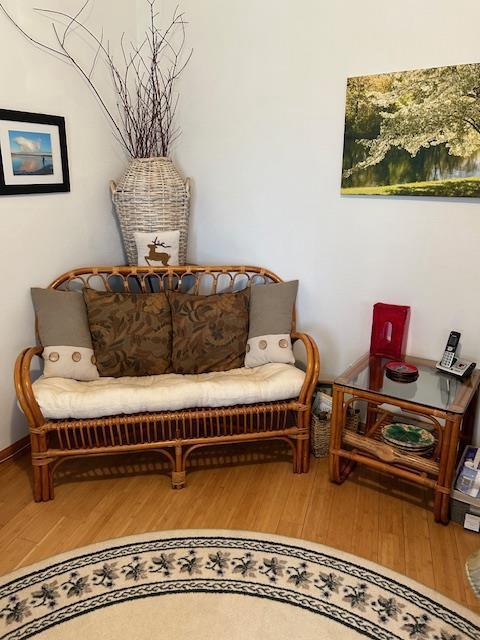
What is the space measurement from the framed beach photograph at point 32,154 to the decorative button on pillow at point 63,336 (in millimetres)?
515

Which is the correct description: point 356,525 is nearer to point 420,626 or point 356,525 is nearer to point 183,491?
point 420,626

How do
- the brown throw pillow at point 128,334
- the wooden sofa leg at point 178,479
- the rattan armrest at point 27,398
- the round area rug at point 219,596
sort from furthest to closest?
1. the brown throw pillow at point 128,334
2. the wooden sofa leg at point 178,479
3. the rattan armrest at point 27,398
4. the round area rug at point 219,596

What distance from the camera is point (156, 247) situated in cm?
281

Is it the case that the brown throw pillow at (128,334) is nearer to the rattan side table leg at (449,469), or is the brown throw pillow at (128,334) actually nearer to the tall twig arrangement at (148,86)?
the tall twig arrangement at (148,86)

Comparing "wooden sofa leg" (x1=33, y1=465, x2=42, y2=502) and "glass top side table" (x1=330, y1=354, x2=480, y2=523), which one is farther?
"wooden sofa leg" (x1=33, y1=465, x2=42, y2=502)

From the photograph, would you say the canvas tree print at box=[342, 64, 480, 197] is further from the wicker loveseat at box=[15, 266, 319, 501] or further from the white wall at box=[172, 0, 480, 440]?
the wicker loveseat at box=[15, 266, 319, 501]

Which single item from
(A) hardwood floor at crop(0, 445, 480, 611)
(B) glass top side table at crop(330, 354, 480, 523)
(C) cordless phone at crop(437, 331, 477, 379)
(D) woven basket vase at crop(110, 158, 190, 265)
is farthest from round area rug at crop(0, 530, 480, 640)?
(D) woven basket vase at crop(110, 158, 190, 265)

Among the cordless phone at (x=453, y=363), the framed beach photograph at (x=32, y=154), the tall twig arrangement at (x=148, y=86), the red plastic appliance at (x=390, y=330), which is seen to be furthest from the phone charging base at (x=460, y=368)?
the framed beach photograph at (x=32, y=154)

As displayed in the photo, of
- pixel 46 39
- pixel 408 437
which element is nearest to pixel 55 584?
pixel 408 437

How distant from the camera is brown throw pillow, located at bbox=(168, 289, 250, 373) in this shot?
2.56 metres

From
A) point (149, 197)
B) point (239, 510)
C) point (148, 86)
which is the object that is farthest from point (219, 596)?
point (148, 86)

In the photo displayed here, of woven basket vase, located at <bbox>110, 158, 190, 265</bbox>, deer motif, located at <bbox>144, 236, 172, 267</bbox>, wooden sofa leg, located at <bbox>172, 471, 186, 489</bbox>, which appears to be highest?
woven basket vase, located at <bbox>110, 158, 190, 265</bbox>

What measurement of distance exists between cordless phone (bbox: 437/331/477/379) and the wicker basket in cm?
50

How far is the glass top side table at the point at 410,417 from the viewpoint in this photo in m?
2.05
